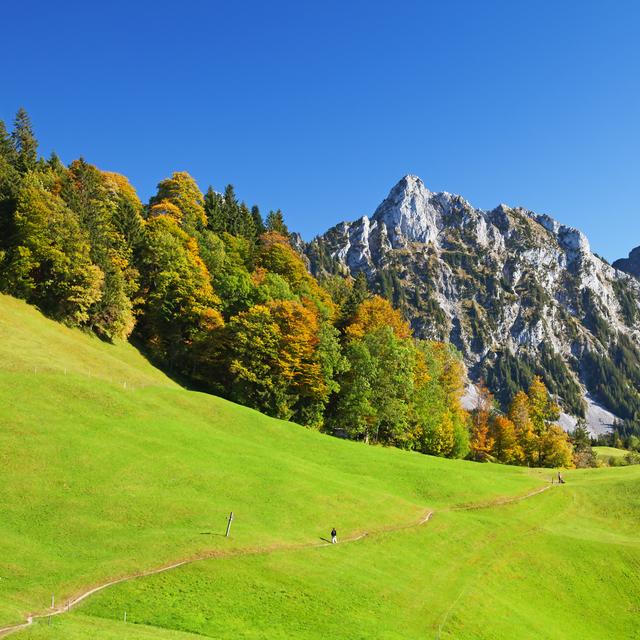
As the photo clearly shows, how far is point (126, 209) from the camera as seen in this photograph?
311ft

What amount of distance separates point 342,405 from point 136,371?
33.2 metres

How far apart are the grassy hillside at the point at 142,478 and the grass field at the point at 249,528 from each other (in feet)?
0.60

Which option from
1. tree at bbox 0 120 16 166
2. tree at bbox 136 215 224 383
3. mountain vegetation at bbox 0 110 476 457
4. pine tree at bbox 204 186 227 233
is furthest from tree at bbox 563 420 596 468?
tree at bbox 0 120 16 166

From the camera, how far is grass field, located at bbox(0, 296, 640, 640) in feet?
100

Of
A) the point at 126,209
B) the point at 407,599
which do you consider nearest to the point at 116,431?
the point at 407,599

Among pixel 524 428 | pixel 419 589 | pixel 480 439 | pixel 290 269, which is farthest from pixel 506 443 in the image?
pixel 419 589

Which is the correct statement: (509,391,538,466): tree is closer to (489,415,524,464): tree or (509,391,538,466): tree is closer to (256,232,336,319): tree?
(489,415,524,464): tree

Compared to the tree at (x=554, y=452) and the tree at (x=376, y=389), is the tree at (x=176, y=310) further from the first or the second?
the tree at (x=554, y=452)

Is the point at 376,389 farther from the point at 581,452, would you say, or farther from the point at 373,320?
the point at 581,452

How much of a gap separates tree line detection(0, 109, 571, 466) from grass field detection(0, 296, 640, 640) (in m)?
9.37

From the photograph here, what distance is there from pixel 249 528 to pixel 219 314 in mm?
53584

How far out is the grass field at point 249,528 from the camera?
100 ft

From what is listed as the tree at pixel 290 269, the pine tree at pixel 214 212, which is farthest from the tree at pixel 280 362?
the pine tree at pixel 214 212

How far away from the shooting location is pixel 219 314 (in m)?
90.0
